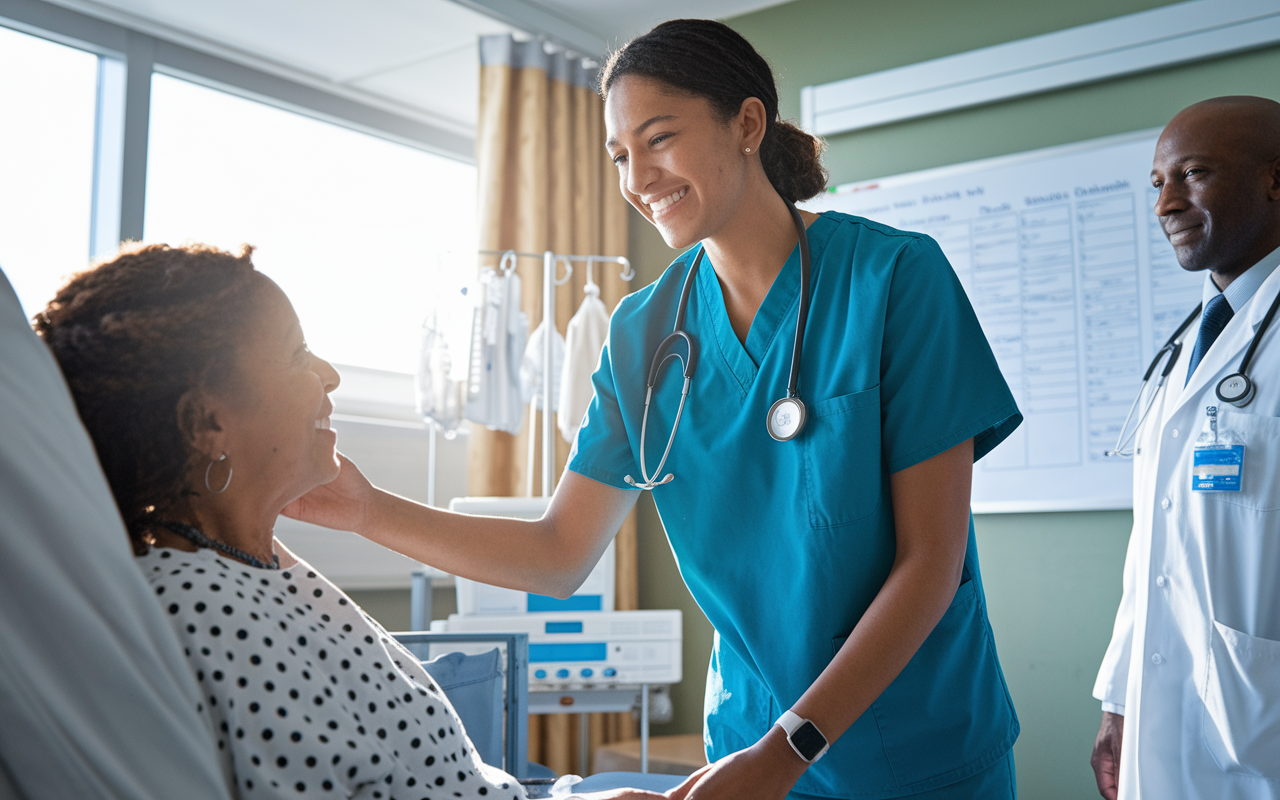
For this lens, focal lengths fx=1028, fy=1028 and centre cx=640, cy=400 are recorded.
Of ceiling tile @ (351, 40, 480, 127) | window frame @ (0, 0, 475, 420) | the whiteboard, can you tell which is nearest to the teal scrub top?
the whiteboard

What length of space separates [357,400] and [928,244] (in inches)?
108

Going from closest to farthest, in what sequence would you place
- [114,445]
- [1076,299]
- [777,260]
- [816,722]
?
[114,445]
[816,722]
[777,260]
[1076,299]

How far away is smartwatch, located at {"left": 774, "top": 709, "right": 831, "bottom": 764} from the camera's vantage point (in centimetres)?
93

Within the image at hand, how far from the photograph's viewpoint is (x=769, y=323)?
124 centimetres

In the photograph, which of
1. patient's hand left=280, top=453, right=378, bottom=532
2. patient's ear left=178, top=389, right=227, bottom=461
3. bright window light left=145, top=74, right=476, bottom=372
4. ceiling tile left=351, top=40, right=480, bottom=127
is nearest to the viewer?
patient's ear left=178, top=389, right=227, bottom=461

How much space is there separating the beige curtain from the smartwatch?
2465 mm

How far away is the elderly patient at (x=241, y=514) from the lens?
773 mm

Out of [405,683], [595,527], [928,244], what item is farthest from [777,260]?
[405,683]

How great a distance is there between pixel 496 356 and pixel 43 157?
1421mm

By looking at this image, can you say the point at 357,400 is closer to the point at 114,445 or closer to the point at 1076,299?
the point at 1076,299

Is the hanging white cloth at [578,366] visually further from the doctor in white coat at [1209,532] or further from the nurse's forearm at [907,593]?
the nurse's forearm at [907,593]

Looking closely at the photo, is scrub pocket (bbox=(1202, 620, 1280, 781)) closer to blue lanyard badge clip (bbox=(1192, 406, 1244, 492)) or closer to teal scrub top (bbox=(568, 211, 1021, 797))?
blue lanyard badge clip (bbox=(1192, 406, 1244, 492))

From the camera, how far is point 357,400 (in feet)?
11.7

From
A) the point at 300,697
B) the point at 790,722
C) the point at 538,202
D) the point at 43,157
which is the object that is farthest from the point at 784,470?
the point at 43,157
